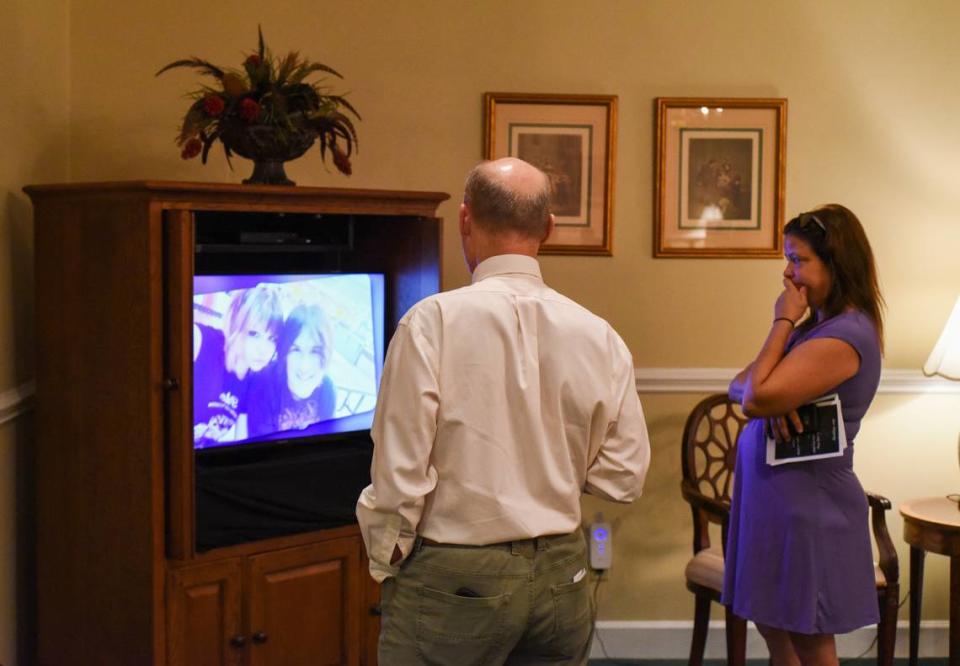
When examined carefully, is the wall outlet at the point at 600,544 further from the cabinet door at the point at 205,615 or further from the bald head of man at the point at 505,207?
the bald head of man at the point at 505,207

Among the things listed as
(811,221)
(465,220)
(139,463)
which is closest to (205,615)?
(139,463)

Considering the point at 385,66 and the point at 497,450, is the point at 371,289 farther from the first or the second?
the point at 497,450

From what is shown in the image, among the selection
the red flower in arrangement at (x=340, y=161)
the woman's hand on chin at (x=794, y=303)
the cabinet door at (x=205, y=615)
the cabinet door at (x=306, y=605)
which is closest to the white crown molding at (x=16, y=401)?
the cabinet door at (x=205, y=615)

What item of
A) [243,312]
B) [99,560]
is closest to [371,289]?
[243,312]

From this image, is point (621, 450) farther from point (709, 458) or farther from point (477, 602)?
point (709, 458)

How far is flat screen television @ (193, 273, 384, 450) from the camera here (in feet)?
10.1

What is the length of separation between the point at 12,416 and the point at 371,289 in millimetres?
1033

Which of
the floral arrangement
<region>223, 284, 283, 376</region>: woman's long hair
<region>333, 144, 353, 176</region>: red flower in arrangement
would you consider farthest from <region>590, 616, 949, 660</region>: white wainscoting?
the floral arrangement

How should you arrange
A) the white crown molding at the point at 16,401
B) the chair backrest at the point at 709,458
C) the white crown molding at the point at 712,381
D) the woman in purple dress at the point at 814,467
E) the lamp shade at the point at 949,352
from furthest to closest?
the white crown molding at the point at 712,381 < the lamp shade at the point at 949,352 < the chair backrest at the point at 709,458 < the white crown molding at the point at 16,401 < the woman in purple dress at the point at 814,467

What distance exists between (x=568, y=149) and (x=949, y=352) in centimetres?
138

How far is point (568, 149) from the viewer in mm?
3975

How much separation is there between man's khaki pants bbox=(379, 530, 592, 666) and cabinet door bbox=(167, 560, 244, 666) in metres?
1.06

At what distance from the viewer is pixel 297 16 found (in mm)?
3822

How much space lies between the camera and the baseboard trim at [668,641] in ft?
13.5
